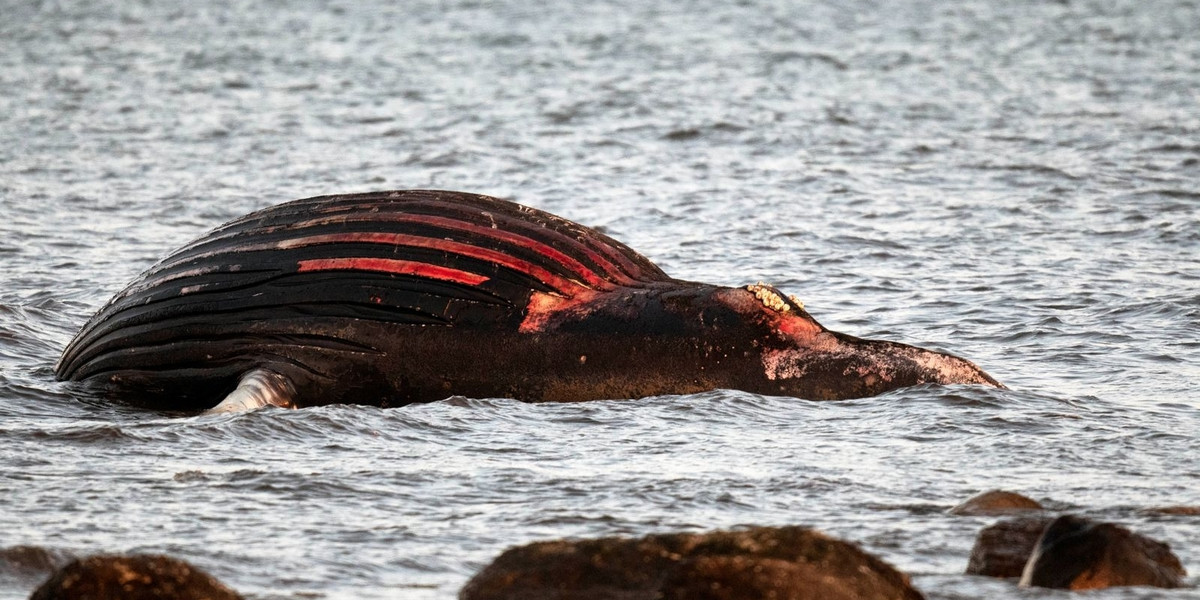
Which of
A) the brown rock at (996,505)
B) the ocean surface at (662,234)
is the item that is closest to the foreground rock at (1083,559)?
the ocean surface at (662,234)

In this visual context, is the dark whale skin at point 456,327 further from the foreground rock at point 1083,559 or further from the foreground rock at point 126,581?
the foreground rock at point 126,581

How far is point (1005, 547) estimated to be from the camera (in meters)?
5.29

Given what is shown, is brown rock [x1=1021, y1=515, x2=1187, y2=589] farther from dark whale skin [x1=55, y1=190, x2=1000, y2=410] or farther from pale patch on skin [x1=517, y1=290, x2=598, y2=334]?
pale patch on skin [x1=517, y1=290, x2=598, y2=334]

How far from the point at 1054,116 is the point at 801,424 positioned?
1172 centimetres

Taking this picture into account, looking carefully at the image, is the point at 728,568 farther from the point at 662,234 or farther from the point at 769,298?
the point at 662,234

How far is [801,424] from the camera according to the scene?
7414 mm

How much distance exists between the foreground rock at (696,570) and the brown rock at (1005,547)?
0.49 meters

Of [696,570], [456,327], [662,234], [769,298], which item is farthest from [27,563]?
[662,234]

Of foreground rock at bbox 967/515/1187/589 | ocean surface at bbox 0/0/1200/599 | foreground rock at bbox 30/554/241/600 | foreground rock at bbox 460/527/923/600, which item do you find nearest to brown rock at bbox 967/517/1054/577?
foreground rock at bbox 967/515/1187/589

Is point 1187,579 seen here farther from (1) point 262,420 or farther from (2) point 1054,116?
(2) point 1054,116

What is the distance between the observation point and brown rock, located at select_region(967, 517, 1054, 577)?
17.2 ft

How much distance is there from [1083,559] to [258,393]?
3969mm

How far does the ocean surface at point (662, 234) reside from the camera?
19.9 ft

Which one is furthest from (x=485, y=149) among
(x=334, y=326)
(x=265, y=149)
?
(x=334, y=326)
